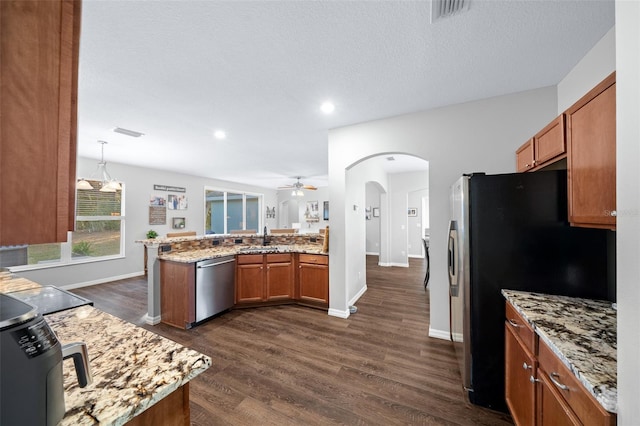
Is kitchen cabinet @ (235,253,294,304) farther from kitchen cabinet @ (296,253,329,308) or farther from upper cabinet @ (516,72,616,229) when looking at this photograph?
upper cabinet @ (516,72,616,229)

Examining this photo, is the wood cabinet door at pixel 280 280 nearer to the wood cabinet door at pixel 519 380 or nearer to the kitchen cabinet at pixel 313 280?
the kitchen cabinet at pixel 313 280

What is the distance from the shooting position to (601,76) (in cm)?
172

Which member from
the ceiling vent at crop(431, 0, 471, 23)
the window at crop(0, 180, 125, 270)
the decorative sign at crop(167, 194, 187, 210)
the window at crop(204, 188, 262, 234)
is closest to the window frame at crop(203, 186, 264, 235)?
the window at crop(204, 188, 262, 234)

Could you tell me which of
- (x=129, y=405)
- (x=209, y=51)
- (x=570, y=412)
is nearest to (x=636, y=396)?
(x=570, y=412)

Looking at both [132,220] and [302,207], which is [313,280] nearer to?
[132,220]

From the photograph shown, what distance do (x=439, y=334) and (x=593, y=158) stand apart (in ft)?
7.48

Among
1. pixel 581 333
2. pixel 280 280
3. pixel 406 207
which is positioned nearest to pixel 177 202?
pixel 280 280

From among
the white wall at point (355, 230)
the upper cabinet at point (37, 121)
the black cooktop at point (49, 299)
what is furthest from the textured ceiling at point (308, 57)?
the black cooktop at point (49, 299)

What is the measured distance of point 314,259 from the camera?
3.68 meters

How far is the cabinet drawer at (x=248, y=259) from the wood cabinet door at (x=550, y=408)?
327cm

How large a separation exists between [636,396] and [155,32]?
2.82 m

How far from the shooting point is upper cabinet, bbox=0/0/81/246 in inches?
17.4

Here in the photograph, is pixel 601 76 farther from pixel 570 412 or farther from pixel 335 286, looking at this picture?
pixel 335 286

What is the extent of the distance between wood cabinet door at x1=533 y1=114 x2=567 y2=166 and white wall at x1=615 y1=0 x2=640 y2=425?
1016mm
